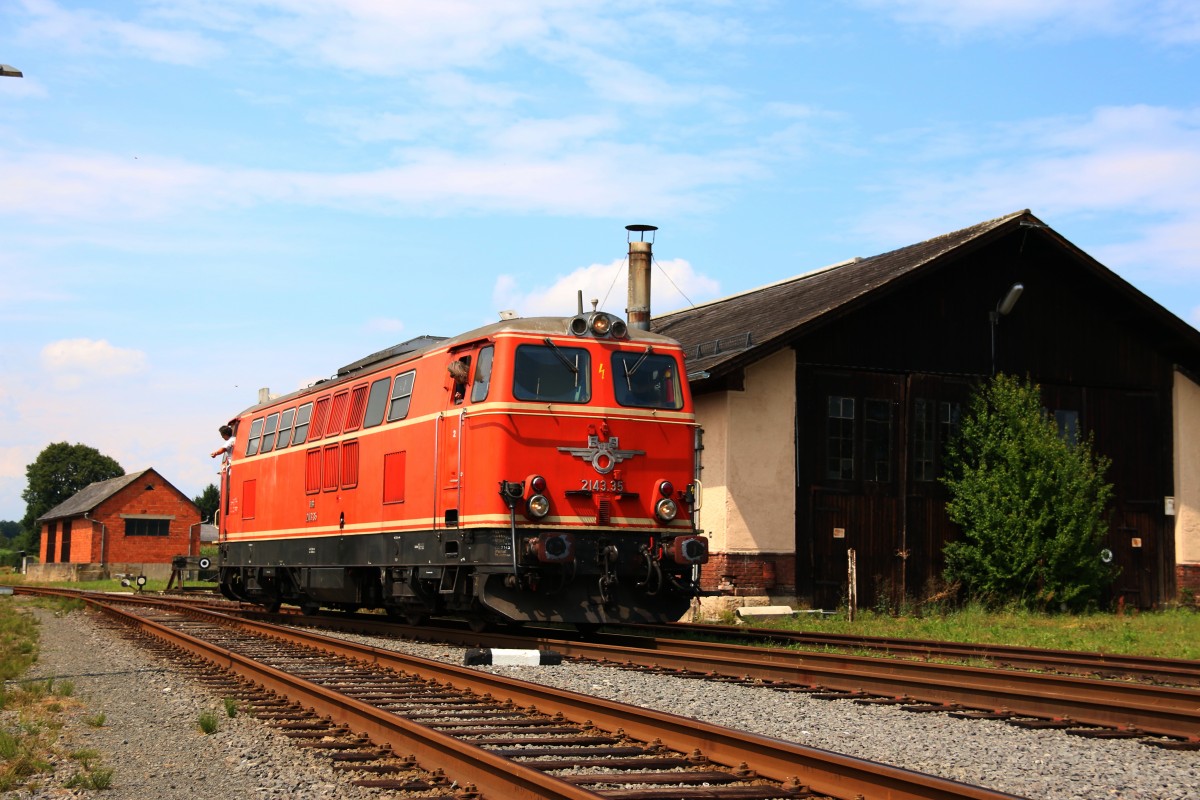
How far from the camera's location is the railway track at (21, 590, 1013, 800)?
6.21 metres

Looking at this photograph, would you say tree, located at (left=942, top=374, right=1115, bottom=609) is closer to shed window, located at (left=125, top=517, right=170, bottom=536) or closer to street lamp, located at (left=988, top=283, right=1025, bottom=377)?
street lamp, located at (left=988, top=283, right=1025, bottom=377)

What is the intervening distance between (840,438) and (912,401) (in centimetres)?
180

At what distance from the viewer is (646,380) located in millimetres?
15117

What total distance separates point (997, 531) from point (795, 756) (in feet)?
60.1

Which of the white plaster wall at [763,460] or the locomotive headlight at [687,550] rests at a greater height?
the white plaster wall at [763,460]

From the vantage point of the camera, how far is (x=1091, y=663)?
12.9 meters

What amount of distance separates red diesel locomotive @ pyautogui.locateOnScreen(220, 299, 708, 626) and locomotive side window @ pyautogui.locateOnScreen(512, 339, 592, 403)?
0.01m

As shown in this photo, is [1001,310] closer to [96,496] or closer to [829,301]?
[829,301]

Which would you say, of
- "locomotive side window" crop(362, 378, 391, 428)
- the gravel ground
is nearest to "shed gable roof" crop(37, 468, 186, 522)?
"locomotive side window" crop(362, 378, 391, 428)

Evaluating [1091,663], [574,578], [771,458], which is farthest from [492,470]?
[771,458]

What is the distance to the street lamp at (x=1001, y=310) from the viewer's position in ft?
82.7

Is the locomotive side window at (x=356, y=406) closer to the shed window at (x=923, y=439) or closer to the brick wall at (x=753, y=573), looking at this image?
the brick wall at (x=753, y=573)

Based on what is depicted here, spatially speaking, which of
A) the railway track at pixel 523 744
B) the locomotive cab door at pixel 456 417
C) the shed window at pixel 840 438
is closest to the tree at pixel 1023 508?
the shed window at pixel 840 438

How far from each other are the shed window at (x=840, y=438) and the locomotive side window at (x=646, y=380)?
903cm
